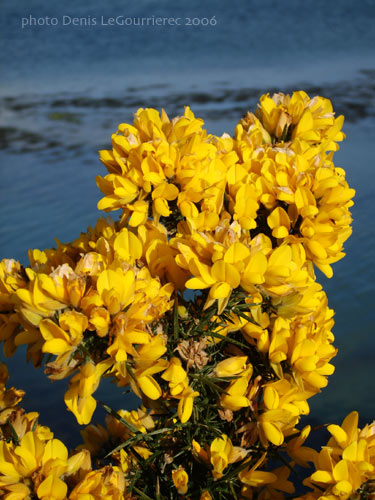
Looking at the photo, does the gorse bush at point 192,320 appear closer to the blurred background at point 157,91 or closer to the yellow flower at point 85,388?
the yellow flower at point 85,388

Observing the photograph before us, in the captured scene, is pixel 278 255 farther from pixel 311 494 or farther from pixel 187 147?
pixel 311 494

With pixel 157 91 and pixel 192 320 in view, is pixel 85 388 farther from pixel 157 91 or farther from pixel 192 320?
pixel 157 91

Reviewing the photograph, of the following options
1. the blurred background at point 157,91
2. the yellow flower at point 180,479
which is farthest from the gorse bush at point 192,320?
the blurred background at point 157,91

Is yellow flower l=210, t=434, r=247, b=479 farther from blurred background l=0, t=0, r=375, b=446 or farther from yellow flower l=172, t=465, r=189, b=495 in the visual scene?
blurred background l=0, t=0, r=375, b=446

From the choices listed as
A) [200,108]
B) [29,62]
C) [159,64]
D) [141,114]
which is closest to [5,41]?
[29,62]

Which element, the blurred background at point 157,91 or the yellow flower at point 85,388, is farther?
the blurred background at point 157,91

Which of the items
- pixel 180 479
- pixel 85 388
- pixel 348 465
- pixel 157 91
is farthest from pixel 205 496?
pixel 157 91
